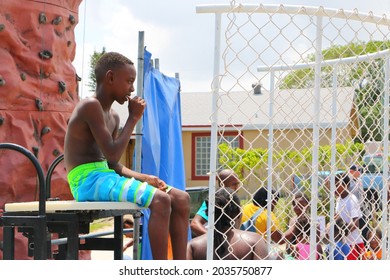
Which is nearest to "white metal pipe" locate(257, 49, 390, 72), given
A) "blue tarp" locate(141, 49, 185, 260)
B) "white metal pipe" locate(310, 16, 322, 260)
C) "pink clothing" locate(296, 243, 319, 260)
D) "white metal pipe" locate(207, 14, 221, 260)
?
"white metal pipe" locate(310, 16, 322, 260)

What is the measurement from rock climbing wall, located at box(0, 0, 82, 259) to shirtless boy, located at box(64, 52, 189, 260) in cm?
222

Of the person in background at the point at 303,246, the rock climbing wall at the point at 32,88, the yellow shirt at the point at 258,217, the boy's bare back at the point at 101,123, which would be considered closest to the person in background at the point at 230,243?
the person in background at the point at 303,246

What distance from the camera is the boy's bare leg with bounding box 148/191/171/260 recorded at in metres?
3.17

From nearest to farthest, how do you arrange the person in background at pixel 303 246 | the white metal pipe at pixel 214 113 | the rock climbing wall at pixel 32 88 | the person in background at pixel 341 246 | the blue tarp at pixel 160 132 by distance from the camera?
the white metal pipe at pixel 214 113 < the person in background at pixel 341 246 < the person in background at pixel 303 246 < the blue tarp at pixel 160 132 < the rock climbing wall at pixel 32 88

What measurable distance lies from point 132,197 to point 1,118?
264 centimetres

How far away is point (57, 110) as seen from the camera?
19.4 ft

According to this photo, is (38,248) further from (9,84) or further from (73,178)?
(9,84)

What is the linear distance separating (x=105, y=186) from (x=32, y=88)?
2.69 meters

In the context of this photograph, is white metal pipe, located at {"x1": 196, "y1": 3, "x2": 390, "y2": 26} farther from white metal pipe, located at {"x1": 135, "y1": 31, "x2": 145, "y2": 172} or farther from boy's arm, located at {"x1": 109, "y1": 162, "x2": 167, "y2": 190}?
white metal pipe, located at {"x1": 135, "y1": 31, "x2": 145, "y2": 172}

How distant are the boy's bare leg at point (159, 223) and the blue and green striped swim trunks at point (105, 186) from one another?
38 mm

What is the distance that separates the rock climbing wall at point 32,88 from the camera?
550cm

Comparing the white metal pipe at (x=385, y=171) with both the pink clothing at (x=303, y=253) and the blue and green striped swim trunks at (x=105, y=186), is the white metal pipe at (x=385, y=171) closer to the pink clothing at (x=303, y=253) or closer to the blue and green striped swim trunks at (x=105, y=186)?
the pink clothing at (x=303, y=253)

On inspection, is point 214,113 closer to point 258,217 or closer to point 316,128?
point 316,128
